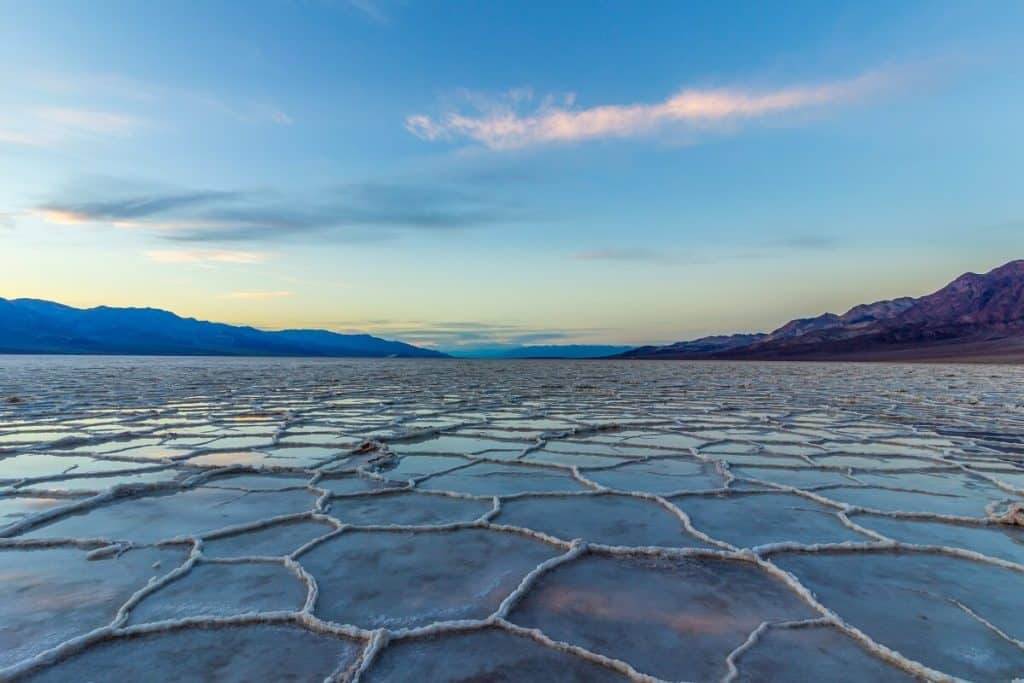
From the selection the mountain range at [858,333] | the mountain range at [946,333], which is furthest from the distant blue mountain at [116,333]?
the mountain range at [946,333]

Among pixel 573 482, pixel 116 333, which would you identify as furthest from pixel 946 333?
pixel 116 333

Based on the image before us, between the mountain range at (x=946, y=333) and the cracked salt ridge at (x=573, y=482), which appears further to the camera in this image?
the mountain range at (x=946, y=333)

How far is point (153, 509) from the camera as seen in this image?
3121 mm

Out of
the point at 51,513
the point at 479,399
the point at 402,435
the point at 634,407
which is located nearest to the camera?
the point at 51,513

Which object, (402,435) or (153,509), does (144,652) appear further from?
(402,435)

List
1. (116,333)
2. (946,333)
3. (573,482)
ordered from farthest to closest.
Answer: (116,333), (946,333), (573,482)

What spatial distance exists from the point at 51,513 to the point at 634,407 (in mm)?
7006

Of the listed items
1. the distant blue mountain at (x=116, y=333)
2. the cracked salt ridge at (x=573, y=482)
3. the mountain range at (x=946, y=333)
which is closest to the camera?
the cracked salt ridge at (x=573, y=482)

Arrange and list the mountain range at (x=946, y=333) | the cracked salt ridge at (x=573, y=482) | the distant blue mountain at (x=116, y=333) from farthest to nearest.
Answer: the distant blue mountain at (x=116, y=333) < the mountain range at (x=946, y=333) < the cracked salt ridge at (x=573, y=482)

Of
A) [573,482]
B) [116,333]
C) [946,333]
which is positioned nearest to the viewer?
[573,482]

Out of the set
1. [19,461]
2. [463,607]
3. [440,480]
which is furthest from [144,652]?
[19,461]

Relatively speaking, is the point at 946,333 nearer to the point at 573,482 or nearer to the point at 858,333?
the point at 858,333

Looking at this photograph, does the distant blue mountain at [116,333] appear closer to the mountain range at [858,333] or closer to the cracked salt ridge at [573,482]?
the mountain range at [858,333]

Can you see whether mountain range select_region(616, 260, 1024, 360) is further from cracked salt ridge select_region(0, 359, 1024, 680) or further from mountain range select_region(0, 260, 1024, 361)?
cracked salt ridge select_region(0, 359, 1024, 680)
